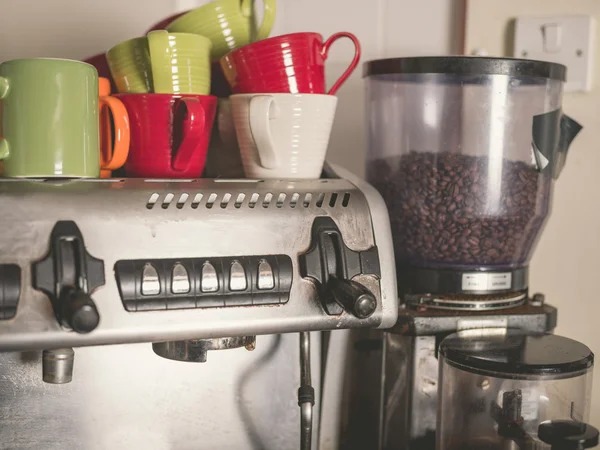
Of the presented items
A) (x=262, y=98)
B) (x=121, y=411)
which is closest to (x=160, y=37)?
(x=262, y=98)

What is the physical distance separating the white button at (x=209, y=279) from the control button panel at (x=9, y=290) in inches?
5.6

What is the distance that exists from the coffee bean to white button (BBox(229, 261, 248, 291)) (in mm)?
265

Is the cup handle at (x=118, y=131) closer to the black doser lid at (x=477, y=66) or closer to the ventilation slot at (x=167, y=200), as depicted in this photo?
the ventilation slot at (x=167, y=200)

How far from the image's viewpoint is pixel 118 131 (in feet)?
2.19

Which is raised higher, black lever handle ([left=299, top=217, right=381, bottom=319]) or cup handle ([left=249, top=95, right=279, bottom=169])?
cup handle ([left=249, top=95, right=279, bottom=169])

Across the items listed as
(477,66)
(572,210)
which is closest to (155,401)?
(477,66)

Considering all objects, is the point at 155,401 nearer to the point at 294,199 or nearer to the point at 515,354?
the point at 294,199

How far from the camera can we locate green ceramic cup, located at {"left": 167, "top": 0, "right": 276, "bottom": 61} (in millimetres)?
741

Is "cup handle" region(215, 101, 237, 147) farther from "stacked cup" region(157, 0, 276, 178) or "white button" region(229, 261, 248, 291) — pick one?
"white button" region(229, 261, 248, 291)

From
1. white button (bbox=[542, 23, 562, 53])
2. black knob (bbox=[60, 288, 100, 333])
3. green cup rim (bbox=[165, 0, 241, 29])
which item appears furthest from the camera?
white button (bbox=[542, 23, 562, 53])

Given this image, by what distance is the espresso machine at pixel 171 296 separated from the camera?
1.80 feet

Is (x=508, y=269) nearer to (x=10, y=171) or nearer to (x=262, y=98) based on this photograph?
(x=262, y=98)

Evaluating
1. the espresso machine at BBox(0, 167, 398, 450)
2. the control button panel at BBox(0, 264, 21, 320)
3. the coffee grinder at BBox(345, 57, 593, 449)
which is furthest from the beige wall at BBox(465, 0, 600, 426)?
the control button panel at BBox(0, 264, 21, 320)

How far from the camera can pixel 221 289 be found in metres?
0.58
